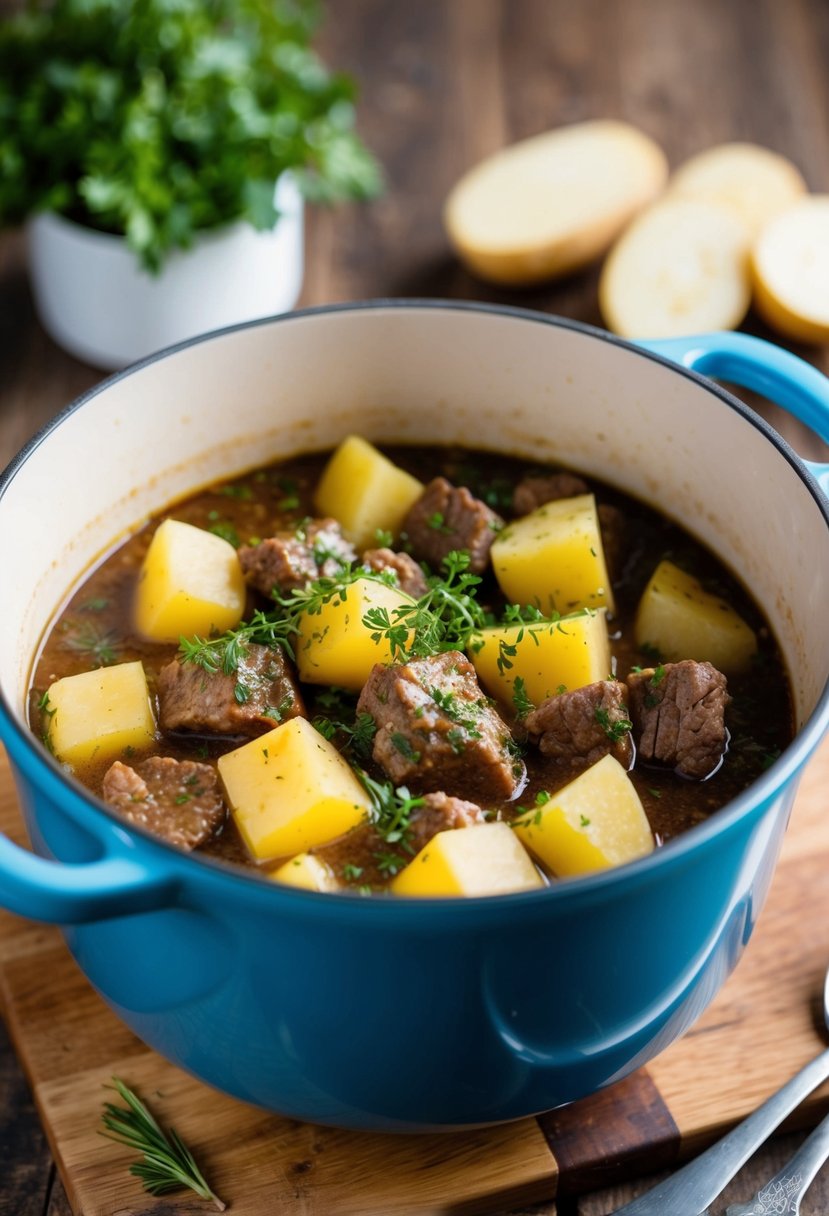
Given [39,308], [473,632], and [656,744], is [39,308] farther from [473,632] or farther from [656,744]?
[656,744]

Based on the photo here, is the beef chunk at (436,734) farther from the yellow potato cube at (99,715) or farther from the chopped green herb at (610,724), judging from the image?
the yellow potato cube at (99,715)

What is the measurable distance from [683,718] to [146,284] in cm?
247

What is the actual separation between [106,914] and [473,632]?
1.11 meters

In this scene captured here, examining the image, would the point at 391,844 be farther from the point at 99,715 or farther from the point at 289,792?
the point at 99,715

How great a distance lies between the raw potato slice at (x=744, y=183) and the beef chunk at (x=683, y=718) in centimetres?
258

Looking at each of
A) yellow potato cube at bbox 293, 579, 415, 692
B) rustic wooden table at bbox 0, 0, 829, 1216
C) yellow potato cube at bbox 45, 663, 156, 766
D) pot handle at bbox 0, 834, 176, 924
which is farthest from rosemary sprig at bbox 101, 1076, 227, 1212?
rustic wooden table at bbox 0, 0, 829, 1216

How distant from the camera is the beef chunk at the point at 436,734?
2578mm

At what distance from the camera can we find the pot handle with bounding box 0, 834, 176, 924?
1.94 metres

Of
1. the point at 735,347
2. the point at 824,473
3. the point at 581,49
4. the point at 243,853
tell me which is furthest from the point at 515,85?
the point at 243,853

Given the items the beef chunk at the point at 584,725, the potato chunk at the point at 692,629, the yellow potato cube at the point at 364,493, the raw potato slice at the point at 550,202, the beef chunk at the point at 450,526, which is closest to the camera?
the beef chunk at the point at 584,725

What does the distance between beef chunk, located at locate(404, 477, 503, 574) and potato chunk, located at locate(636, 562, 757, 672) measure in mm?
383

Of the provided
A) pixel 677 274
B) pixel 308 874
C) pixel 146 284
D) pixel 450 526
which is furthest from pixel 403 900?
pixel 677 274

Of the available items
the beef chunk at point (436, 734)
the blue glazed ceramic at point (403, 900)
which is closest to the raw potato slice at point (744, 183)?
the blue glazed ceramic at point (403, 900)

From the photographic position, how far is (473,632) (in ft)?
9.39
